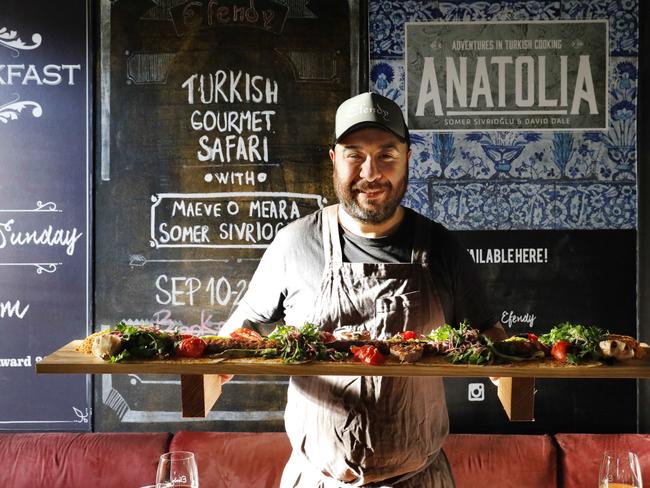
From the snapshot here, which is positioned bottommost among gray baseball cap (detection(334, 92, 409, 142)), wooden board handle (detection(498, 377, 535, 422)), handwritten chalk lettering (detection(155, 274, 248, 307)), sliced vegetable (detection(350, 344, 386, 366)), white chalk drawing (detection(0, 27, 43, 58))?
wooden board handle (detection(498, 377, 535, 422))

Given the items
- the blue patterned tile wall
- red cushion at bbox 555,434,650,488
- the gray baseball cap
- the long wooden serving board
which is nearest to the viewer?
the long wooden serving board

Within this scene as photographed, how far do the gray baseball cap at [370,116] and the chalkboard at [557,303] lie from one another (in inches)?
55.6

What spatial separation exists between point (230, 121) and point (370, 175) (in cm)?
153

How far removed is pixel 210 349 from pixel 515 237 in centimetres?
210

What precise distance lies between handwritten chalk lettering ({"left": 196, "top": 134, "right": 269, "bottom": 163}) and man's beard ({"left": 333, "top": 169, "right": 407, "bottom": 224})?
133 cm

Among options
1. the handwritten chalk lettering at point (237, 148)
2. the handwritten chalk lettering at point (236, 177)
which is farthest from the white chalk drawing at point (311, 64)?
the handwritten chalk lettering at point (236, 177)

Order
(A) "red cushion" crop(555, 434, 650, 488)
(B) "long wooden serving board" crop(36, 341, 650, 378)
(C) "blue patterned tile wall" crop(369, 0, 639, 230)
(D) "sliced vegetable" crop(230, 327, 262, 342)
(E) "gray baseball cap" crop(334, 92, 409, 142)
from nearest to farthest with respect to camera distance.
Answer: (B) "long wooden serving board" crop(36, 341, 650, 378)
(D) "sliced vegetable" crop(230, 327, 262, 342)
(E) "gray baseball cap" crop(334, 92, 409, 142)
(A) "red cushion" crop(555, 434, 650, 488)
(C) "blue patterned tile wall" crop(369, 0, 639, 230)

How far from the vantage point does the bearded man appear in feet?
7.98

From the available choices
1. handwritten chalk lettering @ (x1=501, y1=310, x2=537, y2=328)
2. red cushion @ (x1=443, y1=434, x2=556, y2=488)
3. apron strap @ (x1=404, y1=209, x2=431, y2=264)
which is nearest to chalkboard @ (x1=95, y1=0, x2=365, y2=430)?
red cushion @ (x1=443, y1=434, x2=556, y2=488)

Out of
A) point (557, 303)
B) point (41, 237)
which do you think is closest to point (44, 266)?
point (41, 237)

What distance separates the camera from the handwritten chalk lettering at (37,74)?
155 inches

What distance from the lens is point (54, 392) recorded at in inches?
155

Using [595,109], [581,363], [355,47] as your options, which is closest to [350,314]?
[581,363]

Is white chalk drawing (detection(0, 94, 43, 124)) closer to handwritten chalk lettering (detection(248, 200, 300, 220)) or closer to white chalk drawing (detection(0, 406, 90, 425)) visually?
handwritten chalk lettering (detection(248, 200, 300, 220))
